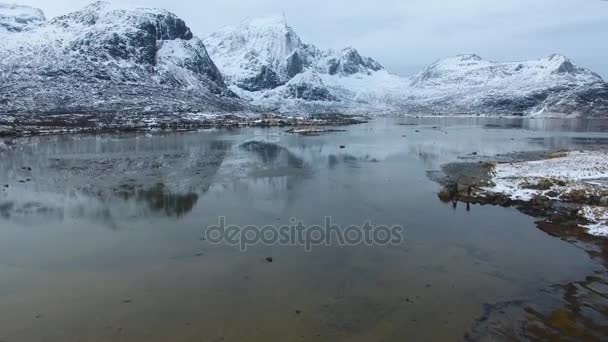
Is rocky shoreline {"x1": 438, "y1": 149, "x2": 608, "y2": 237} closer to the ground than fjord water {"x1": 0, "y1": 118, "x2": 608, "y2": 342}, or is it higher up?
higher up

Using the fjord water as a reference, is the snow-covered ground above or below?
above

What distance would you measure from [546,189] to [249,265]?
82.6ft

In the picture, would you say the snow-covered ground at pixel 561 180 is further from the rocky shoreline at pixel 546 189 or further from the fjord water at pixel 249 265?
the fjord water at pixel 249 265

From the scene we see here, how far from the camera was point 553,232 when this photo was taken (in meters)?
24.4

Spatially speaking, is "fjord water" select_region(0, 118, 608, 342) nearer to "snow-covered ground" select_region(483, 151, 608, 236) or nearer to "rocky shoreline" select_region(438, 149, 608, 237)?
"rocky shoreline" select_region(438, 149, 608, 237)

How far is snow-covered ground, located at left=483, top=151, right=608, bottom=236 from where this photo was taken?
87.0ft

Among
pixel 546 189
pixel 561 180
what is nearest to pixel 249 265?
pixel 546 189

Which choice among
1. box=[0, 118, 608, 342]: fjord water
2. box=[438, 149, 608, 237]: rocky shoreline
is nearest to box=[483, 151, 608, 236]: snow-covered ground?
box=[438, 149, 608, 237]: rocky shoreline

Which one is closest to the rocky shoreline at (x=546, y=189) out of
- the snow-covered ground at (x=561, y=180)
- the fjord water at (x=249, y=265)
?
the snow-covered ground at (x=561, y=180)

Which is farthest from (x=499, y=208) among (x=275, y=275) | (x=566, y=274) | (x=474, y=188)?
(x=275, y=275)

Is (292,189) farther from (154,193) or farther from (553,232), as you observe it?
(553,232)

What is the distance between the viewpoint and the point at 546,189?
32.5 m

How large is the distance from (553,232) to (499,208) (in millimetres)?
5689

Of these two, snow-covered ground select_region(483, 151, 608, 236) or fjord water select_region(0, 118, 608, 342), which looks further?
snow-covered ground select_region(483, 151, 608, 236)
